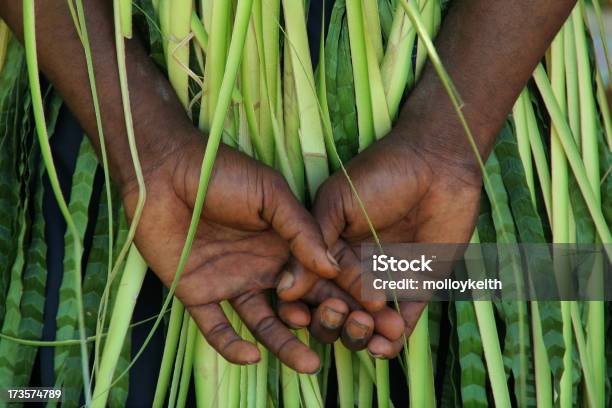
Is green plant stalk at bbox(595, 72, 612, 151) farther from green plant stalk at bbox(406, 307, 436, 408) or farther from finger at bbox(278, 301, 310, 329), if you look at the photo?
finger at bbox(278, 301, 310, 329)

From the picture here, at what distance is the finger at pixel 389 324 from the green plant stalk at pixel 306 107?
0.15 meters

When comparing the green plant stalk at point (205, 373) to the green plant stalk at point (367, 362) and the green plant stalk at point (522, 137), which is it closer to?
the green plant stalk at point (367, 362)

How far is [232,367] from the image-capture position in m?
0.89

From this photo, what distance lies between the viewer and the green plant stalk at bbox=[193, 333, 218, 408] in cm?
88

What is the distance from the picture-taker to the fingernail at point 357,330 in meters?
0.84

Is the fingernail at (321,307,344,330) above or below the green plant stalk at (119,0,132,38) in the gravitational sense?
below

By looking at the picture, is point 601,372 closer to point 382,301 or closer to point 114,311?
point 382,301

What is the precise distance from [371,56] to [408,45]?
0.15ft

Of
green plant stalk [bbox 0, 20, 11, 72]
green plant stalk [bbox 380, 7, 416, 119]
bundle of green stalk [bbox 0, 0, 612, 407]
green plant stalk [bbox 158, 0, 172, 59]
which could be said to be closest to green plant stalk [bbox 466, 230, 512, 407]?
bundle of green stalk [bbox 0, 0, 612, 407]

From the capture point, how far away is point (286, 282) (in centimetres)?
85

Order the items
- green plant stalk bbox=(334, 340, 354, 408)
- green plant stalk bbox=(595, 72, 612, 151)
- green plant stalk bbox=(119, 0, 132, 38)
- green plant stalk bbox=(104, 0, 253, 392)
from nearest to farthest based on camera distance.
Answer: green plant stalk bbox=(104, 0, 253, 392) < green plant stalk bbox=(119, 0, 132, 38) < green plant stalk bbox=(334, 340, 354, 408) < green plant stalk bbox=(595, 72, 612, 151)

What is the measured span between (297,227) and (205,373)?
0.21 metres

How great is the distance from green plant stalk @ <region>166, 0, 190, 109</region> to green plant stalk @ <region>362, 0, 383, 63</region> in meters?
0.21

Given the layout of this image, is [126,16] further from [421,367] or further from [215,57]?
[421,367]
